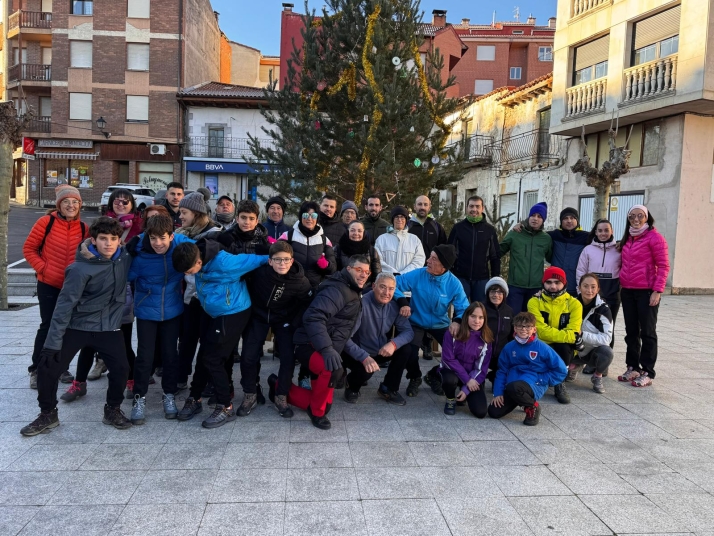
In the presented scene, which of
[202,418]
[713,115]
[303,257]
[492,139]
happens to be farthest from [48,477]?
[492,139]

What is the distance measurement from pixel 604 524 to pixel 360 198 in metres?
6.07

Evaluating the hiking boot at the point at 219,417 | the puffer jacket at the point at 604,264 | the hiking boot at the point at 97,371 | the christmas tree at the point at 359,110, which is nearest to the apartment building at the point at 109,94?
the christmas tree at the point at 359,110

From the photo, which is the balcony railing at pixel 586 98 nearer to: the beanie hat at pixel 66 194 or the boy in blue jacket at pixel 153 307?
the boy in blue jacket at pixel 153 307

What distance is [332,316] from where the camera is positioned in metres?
4.48

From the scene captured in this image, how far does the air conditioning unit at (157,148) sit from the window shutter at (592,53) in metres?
23.2

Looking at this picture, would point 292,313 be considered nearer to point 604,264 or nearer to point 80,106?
point 604,264

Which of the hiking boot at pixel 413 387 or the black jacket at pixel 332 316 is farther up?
the black jacket at pixel 332 316

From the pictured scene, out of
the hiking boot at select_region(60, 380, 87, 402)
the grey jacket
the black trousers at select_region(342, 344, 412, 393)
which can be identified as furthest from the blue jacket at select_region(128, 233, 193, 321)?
the black trousers at select_region(342, 344, 412, 393)

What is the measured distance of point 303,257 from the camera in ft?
17.2

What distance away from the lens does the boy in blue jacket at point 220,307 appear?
4277 millimetres

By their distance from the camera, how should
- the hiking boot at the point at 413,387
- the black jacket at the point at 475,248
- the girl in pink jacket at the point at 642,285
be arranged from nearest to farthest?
the hiking boot at the point at 413,387 → the girl in pink jacket at the point at 642,285 → the black jacket at the point at 475,248

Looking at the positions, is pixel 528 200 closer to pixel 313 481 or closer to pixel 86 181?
pixel 313 481

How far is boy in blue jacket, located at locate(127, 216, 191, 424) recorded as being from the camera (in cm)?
434

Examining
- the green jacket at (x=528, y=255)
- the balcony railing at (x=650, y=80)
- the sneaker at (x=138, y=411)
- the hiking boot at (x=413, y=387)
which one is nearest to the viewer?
the sneaker at (x=138, y=411)
